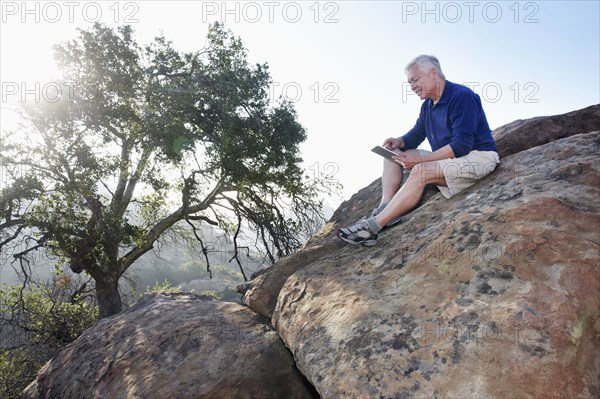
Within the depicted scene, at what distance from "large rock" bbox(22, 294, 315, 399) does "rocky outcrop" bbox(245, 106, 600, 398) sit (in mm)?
322

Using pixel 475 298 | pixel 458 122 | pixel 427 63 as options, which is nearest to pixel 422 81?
pixel 427 63

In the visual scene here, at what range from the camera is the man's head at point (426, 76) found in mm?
3840

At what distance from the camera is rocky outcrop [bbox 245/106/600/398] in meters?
1.97

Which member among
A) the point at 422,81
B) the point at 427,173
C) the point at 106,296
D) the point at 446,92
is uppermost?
the point at 422,81

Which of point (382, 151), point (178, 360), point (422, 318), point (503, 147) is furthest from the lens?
point (503, 147)

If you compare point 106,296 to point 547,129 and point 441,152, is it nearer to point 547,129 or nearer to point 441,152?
point 441,152

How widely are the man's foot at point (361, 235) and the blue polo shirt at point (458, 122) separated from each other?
1153 millimetres

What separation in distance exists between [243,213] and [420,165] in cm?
857

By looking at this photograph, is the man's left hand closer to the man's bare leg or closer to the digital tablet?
the man's bare leg

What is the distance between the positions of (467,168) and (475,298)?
1.61 metres

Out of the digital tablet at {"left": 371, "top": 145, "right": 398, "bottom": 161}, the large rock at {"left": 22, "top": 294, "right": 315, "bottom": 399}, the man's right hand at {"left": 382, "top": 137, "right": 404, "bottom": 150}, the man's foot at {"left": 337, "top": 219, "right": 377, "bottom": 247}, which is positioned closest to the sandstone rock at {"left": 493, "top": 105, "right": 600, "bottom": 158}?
the man's right hand at {"left": 382, "top": 137, "right": 404, "bottom": 150}

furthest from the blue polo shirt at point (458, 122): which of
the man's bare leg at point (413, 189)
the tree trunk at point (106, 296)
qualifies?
the tree trunk at point (106, 296)

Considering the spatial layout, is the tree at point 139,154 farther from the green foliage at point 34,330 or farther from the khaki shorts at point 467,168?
the khaki shorts at point 467,168

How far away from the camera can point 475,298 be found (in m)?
2.34
